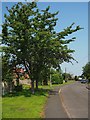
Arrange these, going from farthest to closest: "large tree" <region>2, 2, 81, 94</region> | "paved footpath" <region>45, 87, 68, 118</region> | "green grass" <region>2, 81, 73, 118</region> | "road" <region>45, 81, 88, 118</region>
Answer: "large tree" <region>2, 2, 81, 94</region> < "road" <region>45, 81, 88, 118</region> < "paved footpath" <region>45, 87, 68, 118</region> < "green grass" <region>2, 81, 73, 118</region>

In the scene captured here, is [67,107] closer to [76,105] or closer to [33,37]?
[76,105]

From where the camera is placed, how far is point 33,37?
36.2 meters

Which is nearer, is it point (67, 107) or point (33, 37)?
point (67, 107)

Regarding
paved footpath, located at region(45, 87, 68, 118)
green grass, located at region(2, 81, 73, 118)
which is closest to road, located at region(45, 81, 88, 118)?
paved footpath, located at region(45, 87, 68, 118)

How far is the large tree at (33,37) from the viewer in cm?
3603

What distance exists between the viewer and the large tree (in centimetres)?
3603

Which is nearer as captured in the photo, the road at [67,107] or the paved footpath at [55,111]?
the paved footpath at [55,111]

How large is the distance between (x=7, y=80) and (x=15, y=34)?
6.76 metres

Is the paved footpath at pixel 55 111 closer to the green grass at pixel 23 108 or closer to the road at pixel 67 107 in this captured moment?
the road at pixel 67 107

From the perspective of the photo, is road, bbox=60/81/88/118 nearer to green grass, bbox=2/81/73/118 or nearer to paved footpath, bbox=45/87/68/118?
paved footpath, bbox=45/87/68/118

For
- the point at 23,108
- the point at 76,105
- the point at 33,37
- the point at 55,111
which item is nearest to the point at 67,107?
the point at 76,105

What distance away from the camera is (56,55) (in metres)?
38.2

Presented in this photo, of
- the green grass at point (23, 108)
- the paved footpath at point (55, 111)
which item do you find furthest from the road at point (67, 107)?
the green grass at point (23, 108)

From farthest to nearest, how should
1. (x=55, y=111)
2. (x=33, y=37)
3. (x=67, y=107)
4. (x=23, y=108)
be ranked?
(x=33, y=37) → (x=67, y=107) → (x=23, y=108) → (x=55, y=111)
